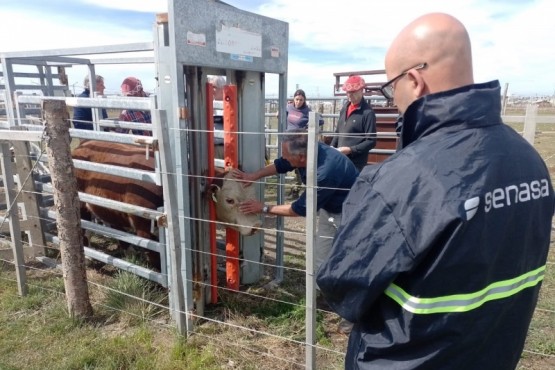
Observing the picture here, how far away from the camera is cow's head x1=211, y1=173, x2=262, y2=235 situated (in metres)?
3.40

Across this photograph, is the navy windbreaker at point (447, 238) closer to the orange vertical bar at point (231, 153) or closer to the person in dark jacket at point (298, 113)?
the orange vertical bar at point (231, 153)

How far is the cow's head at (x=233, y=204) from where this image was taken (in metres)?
3.40

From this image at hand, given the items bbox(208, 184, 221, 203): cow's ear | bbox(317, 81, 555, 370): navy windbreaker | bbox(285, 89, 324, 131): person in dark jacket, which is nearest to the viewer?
bbox(317, 81, 555, 370): navy windbreaker

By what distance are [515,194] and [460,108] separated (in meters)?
0.28

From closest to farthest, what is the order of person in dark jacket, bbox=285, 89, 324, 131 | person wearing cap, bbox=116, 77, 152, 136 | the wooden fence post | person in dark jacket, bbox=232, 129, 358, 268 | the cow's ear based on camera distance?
person in dark jacket, bbox=232, 129, 358, 268 < the wooden fence post < the cow's ear < person wearing cap, bbox=116, 77, 152, 136 < person in dark jacket, bbox=285, 89, 324, 131

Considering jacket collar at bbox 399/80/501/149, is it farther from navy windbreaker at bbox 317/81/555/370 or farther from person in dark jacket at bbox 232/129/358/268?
person in dark jacket at bbox 232/129/358/268

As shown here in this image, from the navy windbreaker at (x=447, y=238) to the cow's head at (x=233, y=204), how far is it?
7.11 feet

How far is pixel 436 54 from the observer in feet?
3.85

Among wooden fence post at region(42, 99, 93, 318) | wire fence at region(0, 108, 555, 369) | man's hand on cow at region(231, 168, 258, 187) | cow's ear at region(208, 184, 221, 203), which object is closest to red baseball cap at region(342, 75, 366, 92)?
wire fence at region(0, 108, 555, 369)

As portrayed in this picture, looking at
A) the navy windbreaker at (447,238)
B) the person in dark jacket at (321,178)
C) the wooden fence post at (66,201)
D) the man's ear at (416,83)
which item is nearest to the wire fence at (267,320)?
the person in dark jacket at (321,178)

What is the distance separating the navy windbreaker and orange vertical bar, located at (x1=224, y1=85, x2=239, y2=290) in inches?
84.8

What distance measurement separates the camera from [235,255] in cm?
372

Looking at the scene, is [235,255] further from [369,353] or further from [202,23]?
[369,353]

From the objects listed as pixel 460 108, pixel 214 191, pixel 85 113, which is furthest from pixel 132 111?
pixel 460 108
